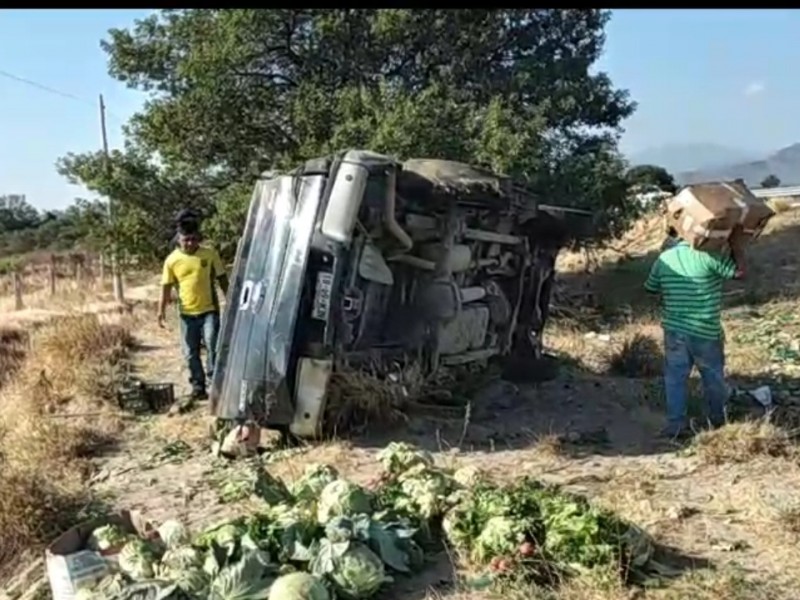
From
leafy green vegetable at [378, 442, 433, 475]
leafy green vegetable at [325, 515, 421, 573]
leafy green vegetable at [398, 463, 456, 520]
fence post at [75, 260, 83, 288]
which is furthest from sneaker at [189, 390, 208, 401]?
fence post at [75, 260, 83, 288]

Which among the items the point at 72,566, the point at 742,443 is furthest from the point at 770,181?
the point at 72,566

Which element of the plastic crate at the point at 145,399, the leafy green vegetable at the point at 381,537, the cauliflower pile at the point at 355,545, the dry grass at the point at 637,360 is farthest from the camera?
the dry grass at the point at 637,360

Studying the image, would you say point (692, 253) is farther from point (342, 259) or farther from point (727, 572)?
point (727, 572)

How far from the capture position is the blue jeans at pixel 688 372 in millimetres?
Answer: 7090

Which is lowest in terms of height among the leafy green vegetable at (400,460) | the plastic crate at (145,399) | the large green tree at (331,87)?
the plastic crate at (145,399)

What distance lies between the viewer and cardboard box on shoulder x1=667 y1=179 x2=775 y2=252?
6.79 m

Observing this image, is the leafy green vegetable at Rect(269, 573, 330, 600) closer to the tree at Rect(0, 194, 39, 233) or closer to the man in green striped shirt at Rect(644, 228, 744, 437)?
the man in green striped shirt at Rect(644, 228, 744, 437)

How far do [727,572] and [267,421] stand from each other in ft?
11.9

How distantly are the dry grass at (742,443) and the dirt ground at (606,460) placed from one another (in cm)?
1

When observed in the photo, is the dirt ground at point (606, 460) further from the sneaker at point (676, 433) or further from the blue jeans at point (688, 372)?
the blue jeans at point (688, 372)

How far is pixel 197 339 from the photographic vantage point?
29.4ft

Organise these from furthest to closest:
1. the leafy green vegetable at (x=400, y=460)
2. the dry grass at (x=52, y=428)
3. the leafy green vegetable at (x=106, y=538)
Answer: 1. the leafy green vegetable at (x=400, y=460)
2. the dry grass at (x=52, y=428)
3. the leafy green vegetable at (x=106, y=538)

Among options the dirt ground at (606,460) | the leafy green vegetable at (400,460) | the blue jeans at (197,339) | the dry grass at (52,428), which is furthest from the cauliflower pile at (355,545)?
the blue jeans at (197,339)

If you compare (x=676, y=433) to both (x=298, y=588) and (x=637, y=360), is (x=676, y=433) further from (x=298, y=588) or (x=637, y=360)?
(x=298, y=588)
